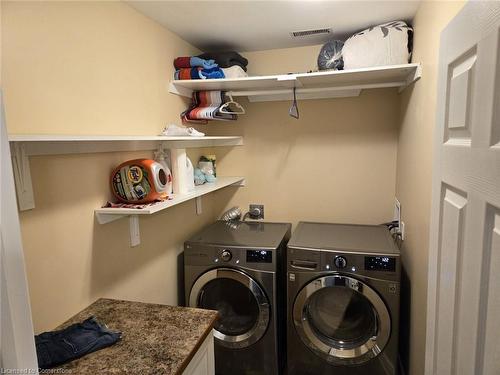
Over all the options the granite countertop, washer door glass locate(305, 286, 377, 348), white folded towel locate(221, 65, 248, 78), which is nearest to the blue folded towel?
the granite countertop

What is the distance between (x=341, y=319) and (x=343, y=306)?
0.10 m

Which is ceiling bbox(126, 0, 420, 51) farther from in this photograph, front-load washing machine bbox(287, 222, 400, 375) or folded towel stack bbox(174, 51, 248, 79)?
front-load washing machine bbox(287, 222, 400, 375)

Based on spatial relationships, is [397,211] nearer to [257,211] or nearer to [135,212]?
[257,211]

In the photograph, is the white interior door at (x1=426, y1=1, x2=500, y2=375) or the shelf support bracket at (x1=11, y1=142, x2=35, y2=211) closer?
the white interior door at (x1=426, y1=1, x2=500, y2=375)

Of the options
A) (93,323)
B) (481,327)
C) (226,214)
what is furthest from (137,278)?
(481,327)

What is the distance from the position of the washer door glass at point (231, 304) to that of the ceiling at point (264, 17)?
5.47 feet

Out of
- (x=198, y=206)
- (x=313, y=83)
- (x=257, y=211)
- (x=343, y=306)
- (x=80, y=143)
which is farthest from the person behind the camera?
(x=257, y=211)

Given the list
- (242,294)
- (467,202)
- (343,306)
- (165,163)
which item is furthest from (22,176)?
(343,306)

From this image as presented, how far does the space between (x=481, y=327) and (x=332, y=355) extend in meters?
1.50

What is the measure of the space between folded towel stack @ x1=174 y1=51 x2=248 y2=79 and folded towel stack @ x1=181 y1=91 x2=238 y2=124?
0.65ft

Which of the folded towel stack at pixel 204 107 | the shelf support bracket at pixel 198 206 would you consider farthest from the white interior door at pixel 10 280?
the shelf support bracket at pixel 198 206

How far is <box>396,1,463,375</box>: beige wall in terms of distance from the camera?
1.46m

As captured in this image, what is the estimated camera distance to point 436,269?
3.50 feet

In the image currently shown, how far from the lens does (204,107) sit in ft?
Answer: 7.81
